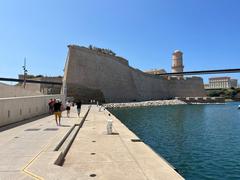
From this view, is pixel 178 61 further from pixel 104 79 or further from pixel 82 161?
pixel 82 161

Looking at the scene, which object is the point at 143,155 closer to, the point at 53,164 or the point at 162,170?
the point at 162,170

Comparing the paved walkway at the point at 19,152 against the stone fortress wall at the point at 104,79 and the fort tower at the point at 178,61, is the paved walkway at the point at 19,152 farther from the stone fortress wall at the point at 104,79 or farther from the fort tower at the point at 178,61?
the fort tower at the point at 178,61

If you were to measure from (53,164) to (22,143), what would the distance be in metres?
3.04

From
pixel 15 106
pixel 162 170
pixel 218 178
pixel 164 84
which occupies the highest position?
pixel 164 84

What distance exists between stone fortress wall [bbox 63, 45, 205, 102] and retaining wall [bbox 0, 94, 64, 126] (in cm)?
2005

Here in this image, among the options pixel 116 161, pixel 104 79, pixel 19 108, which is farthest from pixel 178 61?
pixel 116 161

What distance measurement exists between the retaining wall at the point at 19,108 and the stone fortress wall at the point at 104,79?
65.8ft

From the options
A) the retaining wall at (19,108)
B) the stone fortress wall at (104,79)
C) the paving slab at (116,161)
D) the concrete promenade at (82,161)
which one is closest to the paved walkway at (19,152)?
the concrete promenade at (82,161)

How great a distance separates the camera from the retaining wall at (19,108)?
12539 mm

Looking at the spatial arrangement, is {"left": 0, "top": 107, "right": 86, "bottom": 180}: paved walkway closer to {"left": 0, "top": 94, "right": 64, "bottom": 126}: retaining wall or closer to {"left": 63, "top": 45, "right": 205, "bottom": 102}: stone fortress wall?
{"left": 0, "top": 94, "right": 64, "bottom": 126}: retaining wall

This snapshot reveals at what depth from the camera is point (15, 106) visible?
1416 cm

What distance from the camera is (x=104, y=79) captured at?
204 feet

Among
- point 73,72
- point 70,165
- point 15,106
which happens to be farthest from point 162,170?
point 73,72

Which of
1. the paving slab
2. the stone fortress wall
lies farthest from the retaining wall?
the stone fortress wall
